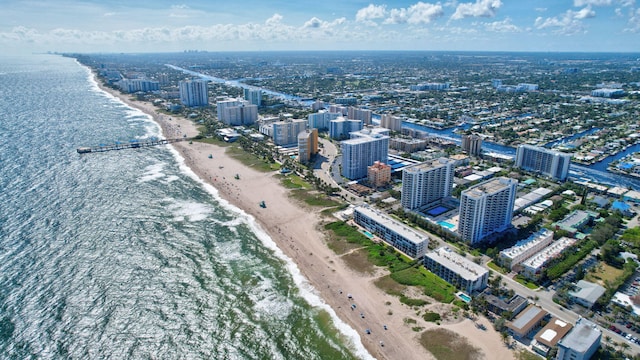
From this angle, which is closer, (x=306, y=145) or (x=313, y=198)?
(x=313, y=198)

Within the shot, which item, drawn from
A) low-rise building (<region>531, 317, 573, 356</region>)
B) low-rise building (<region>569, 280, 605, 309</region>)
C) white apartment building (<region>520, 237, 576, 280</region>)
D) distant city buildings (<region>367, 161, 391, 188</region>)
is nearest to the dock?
distant city buildings (<region>367, 161, 391, 188</region>)

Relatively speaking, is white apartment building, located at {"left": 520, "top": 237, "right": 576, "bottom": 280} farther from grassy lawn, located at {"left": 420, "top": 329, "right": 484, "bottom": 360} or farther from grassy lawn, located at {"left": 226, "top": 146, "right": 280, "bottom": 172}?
grassy lawn, located at {"left": 226, "top": 146, "right": 280, "bottom": 172}

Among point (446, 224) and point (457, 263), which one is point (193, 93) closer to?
point (446, 224)

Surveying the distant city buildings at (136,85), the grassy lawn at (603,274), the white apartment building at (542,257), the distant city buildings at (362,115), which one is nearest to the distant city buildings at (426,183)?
the white apartment building at (542,257)

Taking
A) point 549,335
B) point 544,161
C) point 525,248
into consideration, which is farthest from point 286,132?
point 549,335

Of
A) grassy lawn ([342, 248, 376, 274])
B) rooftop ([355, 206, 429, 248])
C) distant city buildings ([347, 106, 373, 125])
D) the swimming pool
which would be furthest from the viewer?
distant city buildings ([347, 106, 373, 125])

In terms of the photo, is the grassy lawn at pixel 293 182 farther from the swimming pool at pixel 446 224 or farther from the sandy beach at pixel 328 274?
the swimming pool at pixel 446 224
